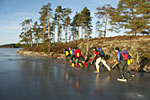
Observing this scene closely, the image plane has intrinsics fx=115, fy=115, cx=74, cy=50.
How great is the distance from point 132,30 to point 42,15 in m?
27.1

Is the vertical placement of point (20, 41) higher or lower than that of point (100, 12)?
lower

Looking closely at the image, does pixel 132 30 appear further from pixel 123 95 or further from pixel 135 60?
pixel 123 95

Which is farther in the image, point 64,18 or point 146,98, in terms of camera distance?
point 64,18

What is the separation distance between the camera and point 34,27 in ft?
162

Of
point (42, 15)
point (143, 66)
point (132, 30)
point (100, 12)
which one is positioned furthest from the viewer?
point (42, 15)

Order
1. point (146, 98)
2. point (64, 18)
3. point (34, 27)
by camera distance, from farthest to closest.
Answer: point (34, 27) < point (64, 18) < point (146, 98)

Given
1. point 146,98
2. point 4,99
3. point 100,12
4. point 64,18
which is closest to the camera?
point 4,99

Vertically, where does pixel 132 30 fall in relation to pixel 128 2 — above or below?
below

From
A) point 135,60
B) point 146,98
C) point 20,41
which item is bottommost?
point 146,98

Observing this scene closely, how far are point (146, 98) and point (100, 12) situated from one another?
32324 mm

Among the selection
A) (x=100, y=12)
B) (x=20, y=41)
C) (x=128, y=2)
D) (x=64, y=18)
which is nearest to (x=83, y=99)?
(x=128, y=2)

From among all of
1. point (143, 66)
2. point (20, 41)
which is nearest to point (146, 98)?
point (143, 66)

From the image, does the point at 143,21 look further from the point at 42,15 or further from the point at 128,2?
the point at 42,15

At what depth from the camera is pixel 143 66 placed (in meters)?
10.5
